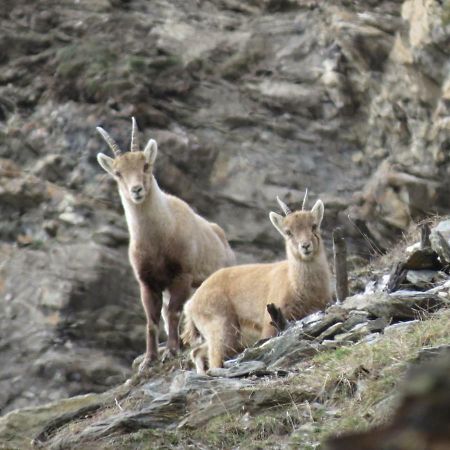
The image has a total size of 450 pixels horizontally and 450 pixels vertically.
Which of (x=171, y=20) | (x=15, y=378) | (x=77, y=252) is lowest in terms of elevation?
(x=15, y=378)

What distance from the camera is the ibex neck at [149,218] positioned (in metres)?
10.3

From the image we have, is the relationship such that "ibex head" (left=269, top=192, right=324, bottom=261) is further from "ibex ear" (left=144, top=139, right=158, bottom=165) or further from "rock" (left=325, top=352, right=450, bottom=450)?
"rock" (left=325, top=352, right=450, bottom=450)

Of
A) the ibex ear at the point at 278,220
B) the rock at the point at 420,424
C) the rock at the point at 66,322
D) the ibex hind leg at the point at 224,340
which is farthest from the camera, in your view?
the rock at the point at 66,322

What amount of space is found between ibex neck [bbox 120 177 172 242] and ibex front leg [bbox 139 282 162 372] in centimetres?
53

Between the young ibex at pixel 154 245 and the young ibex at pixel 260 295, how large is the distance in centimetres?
57

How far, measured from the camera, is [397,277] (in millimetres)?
8719

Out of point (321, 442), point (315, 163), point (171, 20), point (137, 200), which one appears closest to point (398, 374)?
point (321, 442)

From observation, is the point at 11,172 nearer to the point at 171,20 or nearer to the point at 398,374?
the point at 171,20

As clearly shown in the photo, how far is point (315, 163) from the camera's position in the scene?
49.4 feet

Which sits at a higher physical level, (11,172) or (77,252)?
(11,172)

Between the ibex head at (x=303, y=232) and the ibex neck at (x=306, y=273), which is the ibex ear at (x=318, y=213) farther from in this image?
the ibex neck at (x=306, y=273)

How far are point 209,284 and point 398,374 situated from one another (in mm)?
4585

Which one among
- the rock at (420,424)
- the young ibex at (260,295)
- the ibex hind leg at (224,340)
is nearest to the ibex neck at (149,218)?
the young ibex at (260,295)

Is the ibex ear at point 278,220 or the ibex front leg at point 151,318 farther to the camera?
the ibex front leg at point 151,318
